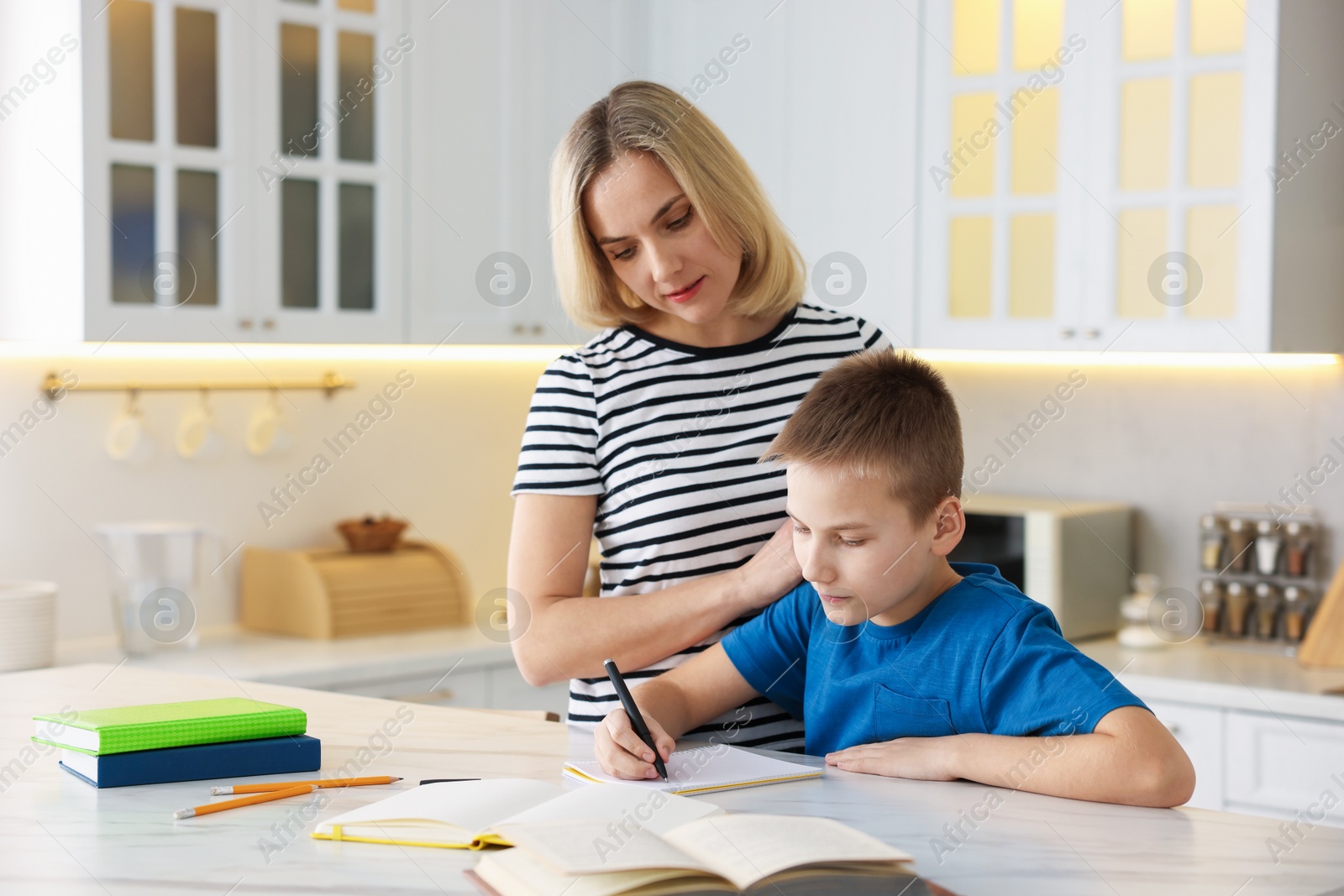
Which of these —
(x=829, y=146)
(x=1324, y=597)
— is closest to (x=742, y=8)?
(x=829, y=146)

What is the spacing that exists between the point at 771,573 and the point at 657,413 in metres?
0.24

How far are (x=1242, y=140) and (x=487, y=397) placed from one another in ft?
6.00

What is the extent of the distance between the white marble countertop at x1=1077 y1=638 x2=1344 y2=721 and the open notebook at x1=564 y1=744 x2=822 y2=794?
1.42m

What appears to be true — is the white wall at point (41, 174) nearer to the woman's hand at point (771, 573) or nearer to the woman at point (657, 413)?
the woman at point (657, 413)

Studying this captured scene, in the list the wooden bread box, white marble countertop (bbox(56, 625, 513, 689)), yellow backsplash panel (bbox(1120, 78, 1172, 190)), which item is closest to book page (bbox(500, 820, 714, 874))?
white marble countertop (bbox(56, 625, 513, 689))

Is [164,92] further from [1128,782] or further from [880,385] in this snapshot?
[1128,782]

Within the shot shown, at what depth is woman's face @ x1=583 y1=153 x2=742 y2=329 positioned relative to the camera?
152 centimetres

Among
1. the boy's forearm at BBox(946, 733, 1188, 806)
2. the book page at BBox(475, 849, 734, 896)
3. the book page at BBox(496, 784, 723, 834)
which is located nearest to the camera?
the book page at BBox(475, 849, 734, 896)

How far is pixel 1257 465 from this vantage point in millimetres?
3023

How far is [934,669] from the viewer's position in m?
1.33

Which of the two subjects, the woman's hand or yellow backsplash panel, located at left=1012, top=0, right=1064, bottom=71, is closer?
the woman's hand

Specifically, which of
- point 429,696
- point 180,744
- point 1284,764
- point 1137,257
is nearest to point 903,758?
point 180,744

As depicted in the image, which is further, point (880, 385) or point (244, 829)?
point (880, 385)

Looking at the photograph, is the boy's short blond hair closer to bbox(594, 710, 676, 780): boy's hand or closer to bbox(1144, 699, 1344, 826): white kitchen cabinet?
bbox(594, 710, 676, 780): boy's hand
